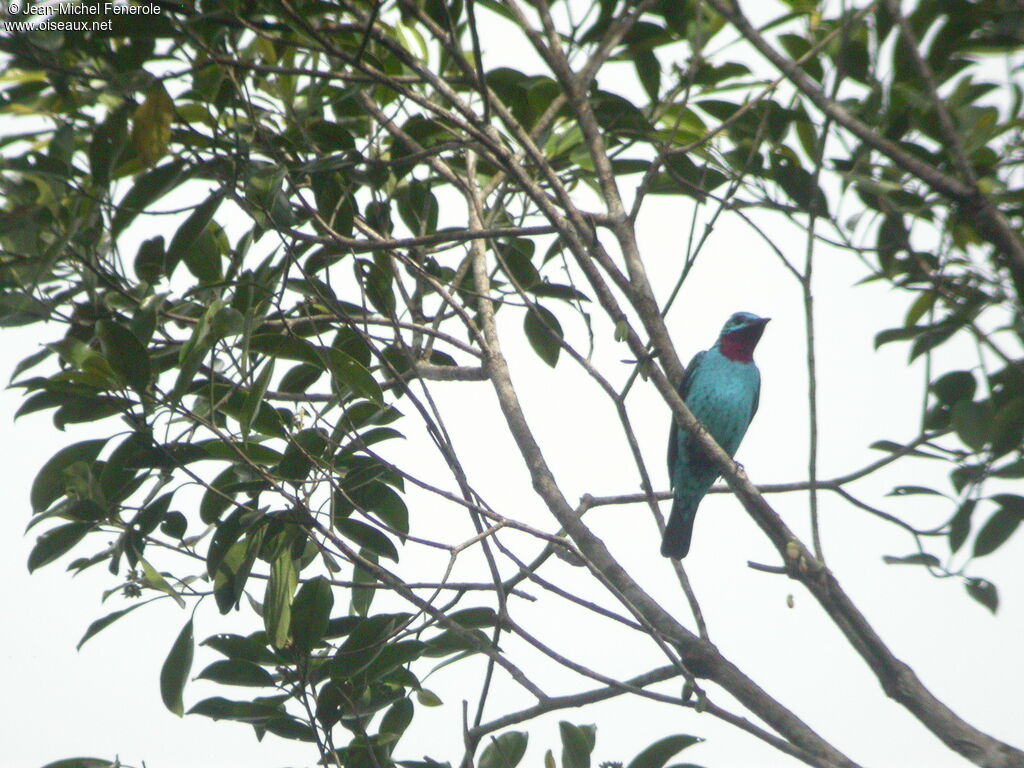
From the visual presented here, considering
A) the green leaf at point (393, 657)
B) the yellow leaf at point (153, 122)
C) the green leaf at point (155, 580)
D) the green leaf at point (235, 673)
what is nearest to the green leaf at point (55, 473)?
the green leaf at point (155, 580)

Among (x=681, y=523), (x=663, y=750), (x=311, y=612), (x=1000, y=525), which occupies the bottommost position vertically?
(x=663, y=750)

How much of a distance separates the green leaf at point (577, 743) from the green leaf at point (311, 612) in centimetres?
82

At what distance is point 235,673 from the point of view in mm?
3195

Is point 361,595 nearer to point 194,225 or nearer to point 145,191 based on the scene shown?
point 194,225

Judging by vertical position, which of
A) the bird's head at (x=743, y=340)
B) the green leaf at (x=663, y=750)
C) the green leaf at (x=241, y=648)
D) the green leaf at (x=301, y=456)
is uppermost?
the bird's head at (x=743, y=340)

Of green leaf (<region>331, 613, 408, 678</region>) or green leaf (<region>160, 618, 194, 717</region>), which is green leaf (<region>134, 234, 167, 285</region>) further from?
green leaf (<region>331, 613, 408, 678</region>)

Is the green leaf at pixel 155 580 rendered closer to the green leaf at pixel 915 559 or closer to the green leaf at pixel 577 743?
the green leaf at pixel 577 743

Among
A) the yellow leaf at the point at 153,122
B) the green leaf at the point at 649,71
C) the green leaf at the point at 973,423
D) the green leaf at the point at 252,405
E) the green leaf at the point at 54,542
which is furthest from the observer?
the green leaf at the point at 649,71

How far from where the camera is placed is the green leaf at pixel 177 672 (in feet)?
10.9

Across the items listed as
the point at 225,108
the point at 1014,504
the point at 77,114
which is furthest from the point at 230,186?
the point at 1014,504

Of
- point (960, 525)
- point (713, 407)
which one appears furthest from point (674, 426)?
point (960, 525)

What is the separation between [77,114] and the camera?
12.1ft

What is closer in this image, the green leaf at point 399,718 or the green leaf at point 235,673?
the green leaf at point 235,673

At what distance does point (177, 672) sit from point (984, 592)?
2.46 m
